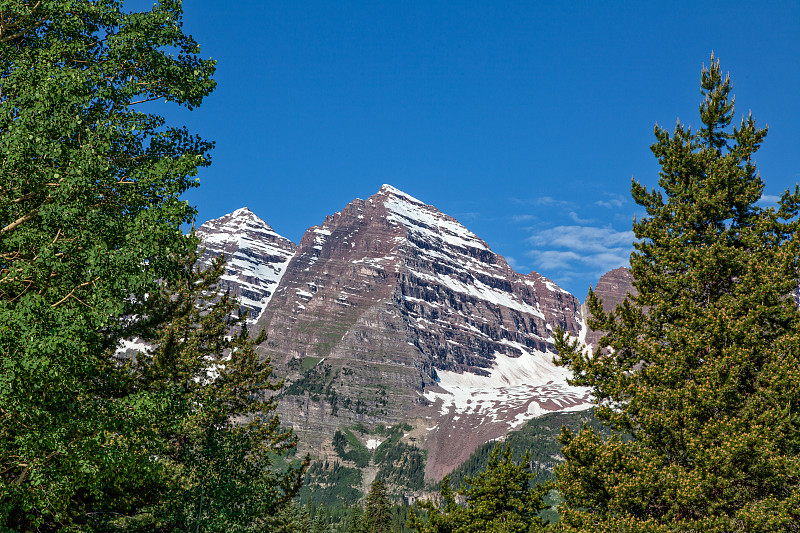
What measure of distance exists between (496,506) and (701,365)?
13.9 metres

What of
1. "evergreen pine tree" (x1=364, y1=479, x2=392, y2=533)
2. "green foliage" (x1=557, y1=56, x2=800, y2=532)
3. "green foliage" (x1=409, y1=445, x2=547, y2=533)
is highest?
"green foliage" (x1=557, y1=56, x2=800, y2=532)

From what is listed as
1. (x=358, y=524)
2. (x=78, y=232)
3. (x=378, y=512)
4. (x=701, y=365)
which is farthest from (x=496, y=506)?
(x=358, y=524)

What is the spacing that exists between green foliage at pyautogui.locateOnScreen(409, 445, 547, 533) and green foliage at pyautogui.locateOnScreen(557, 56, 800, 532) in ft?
29.4

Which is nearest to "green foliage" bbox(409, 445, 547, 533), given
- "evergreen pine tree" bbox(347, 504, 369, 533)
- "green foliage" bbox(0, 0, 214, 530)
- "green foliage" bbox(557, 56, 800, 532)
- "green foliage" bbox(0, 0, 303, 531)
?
"green foliage" bbox(557, 56, 800, 532)

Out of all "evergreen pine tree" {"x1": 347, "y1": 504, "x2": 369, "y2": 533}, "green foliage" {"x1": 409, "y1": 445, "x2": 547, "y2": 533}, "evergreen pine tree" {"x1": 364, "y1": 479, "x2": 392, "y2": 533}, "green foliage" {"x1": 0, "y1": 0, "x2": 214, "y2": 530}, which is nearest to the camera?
"green foliage" {"x1": 0, "y1": 0, "x2": 214, "y2": 530}

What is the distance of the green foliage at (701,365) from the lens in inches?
728

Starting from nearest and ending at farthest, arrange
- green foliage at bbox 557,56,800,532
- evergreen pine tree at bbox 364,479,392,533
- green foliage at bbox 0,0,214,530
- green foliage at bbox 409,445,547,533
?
green foliage at bbox 0,0,214,530
green foliage at bbox 557,56,800,532
green foliage at bbox 409,445,547,533
evergreen pine tree at bbox 364,479,392,533

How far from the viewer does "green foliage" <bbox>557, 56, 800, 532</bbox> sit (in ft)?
60.7

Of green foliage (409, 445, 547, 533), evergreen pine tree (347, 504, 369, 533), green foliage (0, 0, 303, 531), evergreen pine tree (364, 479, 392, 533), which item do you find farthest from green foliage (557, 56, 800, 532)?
evergreen pine tree (347, 504, 369, 533)

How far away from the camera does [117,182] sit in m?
16.5

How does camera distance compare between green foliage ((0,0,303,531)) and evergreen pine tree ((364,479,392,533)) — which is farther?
evergreen pine tree ((364,479,392,533))

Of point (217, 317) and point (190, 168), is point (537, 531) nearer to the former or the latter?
point (217, 317)

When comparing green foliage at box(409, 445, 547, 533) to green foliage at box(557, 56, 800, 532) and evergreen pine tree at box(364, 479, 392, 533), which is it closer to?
green foliage at box(557, 56, 800, 532)

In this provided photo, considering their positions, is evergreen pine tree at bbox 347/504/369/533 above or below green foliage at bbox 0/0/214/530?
below
